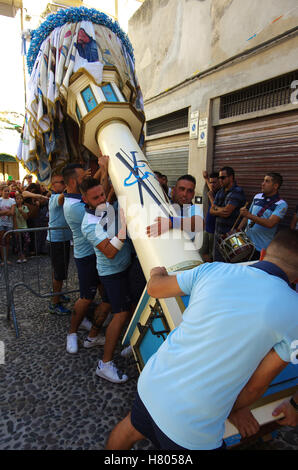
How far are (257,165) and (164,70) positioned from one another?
3677mm

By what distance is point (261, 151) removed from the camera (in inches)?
177

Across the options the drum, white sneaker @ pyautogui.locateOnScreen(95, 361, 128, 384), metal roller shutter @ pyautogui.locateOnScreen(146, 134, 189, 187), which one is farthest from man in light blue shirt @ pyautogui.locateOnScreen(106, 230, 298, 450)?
metal roller shutter @ pyautogui.locateOnScreen(146, 134, 189, 187)

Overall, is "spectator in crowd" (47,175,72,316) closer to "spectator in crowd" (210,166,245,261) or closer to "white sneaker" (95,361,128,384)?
"white sneaker" (95,361,128,384)

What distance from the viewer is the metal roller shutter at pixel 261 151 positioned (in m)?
4.04

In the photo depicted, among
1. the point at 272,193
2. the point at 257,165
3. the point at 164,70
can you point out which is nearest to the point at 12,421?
the point at 272,193

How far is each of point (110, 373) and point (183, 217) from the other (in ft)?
4.65

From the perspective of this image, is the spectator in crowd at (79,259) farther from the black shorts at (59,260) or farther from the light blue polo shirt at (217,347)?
the light blue polo shirt at (217,347)

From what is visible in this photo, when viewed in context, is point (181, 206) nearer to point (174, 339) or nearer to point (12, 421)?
point (174, 339)

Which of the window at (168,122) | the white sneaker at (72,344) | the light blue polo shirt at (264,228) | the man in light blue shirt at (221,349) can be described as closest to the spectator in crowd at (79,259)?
the white sneaker at (72,344)

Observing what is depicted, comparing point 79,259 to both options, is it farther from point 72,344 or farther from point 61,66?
point 61,66

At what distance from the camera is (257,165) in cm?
459

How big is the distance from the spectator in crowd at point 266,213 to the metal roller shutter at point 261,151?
85 centimetres

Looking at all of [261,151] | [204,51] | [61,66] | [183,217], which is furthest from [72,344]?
[204,51]
